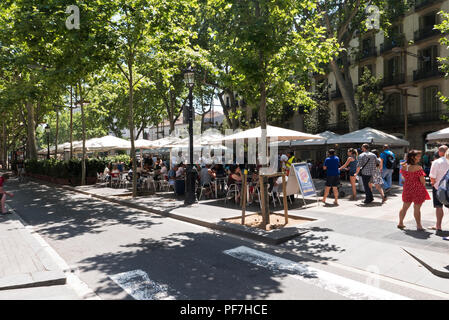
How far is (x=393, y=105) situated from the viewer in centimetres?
2888

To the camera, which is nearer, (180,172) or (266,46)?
(266,46)

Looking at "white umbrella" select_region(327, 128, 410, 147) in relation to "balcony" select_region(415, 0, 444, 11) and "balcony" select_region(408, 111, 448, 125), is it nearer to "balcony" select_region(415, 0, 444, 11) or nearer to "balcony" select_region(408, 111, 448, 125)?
"balcony" select_region(408, 111, 448, 125)

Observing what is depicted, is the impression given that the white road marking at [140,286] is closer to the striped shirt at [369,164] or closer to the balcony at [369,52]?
the striped shirt at [369,164]

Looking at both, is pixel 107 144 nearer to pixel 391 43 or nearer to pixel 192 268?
pixel 192 268

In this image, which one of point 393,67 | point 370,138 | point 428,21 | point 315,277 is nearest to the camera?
point 315,277

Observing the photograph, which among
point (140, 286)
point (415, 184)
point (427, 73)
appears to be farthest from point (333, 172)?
point (427, 73)

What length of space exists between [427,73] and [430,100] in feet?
7.11
